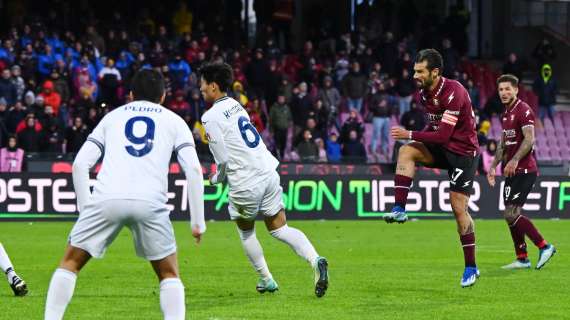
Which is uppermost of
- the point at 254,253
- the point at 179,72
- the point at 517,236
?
the point at 179,72

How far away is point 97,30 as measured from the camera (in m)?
33.1

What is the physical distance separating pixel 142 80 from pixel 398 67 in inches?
1066

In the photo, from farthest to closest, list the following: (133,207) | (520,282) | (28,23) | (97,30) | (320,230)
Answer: (97,30) < (28,23) < (320,230) < (520,282) < (133,207)

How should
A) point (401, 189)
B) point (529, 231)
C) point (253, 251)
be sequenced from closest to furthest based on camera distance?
point (253, 251), point (401, 189), point (529, 231)

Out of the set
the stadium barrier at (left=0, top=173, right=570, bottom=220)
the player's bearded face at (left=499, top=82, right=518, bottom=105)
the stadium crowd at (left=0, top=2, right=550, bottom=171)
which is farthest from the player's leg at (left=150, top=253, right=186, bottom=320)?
the stadium crowd at (left=0, top=2, right=550, bottom=171)

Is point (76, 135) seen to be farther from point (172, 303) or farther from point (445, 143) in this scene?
point (172, 303)

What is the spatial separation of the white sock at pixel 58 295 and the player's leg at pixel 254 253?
4102 millimetres

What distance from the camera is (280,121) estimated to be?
31484 mm

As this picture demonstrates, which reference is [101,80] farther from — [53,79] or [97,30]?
[97,30]

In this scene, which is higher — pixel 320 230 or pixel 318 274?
pixel 318 274

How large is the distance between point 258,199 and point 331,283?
198 centimetres

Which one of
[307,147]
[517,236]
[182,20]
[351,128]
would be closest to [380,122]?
[351,128]

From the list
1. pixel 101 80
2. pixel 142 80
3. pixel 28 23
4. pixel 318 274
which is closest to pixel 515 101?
pixel 318 274

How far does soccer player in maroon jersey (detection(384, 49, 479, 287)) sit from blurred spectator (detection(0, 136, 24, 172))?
15105mm
